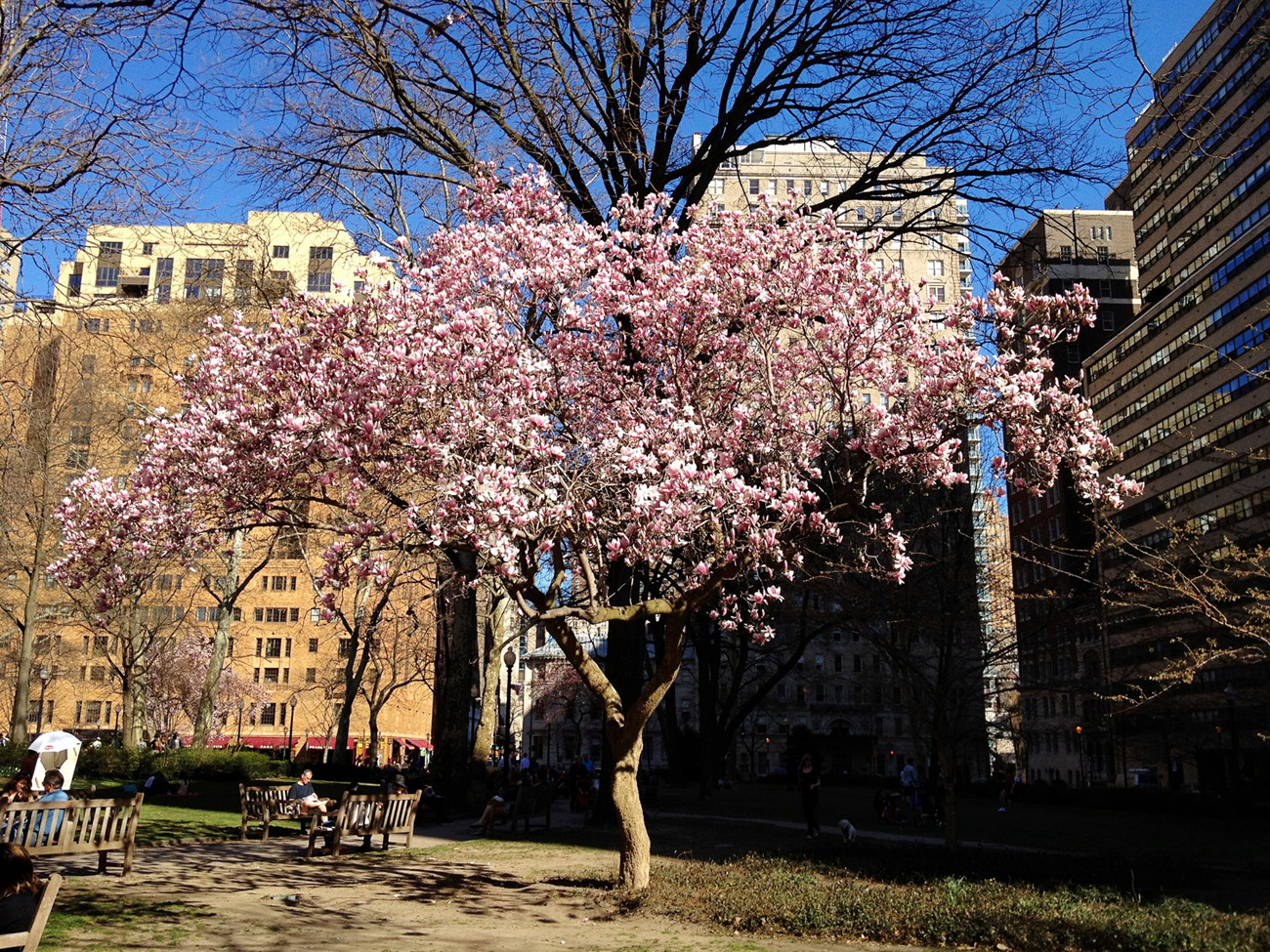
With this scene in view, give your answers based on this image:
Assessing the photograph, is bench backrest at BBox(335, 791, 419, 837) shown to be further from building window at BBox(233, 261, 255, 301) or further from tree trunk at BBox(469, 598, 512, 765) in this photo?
building window at BBox(233, 261, 255, 301)

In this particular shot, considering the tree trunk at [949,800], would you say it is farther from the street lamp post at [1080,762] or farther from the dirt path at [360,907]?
the street lamp post at [1080,762]

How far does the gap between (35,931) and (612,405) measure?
25.4 ft

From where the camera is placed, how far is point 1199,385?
58.2m

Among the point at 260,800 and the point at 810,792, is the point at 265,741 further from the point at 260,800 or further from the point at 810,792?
the point at 810,792

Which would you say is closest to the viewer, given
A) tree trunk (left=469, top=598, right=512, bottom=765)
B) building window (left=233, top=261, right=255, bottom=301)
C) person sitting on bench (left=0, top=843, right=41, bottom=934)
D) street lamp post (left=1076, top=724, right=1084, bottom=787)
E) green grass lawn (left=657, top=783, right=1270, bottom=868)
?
person sitting on bench (left=0, top=843, right=41, bottom=934)

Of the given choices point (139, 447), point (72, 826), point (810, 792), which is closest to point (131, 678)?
point (139, 447)

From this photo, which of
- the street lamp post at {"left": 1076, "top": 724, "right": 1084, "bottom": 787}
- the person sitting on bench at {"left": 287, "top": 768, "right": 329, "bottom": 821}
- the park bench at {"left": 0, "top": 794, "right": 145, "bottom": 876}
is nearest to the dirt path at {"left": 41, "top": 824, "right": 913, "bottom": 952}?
the park bench at {"left": 0, "top": 794, "right": 145, "bottom": 876}

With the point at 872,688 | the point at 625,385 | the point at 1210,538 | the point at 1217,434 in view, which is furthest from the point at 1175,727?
the point at 625,385

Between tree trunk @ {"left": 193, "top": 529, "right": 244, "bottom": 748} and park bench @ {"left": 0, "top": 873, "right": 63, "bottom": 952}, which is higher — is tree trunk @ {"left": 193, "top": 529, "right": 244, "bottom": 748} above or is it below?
above

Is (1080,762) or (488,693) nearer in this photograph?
(488,693)

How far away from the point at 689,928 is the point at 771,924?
2.29 ft

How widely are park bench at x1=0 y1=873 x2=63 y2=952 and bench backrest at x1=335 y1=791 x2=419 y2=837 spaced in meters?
8.50

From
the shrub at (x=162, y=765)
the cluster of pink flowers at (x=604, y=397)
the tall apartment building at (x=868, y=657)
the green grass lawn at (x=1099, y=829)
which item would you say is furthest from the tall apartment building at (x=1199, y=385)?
the cluster of pink flowers at (x=604, y=397)

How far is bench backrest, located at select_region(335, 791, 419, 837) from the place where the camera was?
1327 centimetres
